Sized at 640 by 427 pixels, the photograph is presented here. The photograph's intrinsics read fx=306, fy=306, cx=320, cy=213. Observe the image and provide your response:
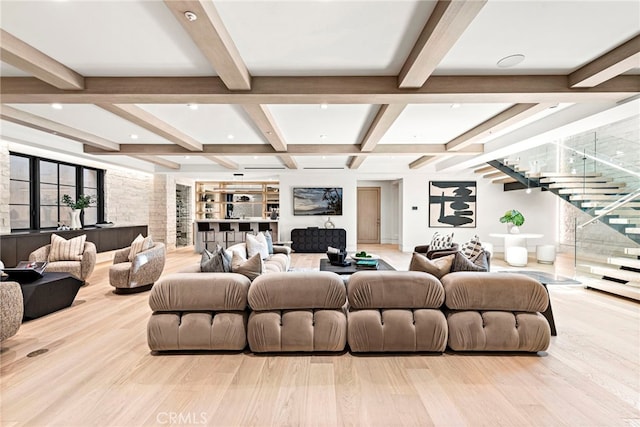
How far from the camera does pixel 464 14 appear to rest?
196 centimetres

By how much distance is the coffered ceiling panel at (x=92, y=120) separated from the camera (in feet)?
13.5

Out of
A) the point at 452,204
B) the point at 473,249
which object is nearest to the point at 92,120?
the point at 473,249

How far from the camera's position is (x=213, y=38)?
2223mm

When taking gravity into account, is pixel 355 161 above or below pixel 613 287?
above

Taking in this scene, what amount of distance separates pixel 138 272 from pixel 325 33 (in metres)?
4.06

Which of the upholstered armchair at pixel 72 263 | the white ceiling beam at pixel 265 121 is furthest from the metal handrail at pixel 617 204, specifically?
the upholstered armchair at pixel 72 263

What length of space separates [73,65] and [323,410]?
3.65 meters

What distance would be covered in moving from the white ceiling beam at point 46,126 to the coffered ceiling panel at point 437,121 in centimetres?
528

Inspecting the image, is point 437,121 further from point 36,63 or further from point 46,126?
point 46,126

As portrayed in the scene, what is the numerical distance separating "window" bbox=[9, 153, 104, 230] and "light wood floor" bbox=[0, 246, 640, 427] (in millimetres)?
3836

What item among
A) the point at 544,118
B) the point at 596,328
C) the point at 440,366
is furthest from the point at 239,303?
the point at 544,118

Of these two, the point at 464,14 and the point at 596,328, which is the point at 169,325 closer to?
the point at 464,14

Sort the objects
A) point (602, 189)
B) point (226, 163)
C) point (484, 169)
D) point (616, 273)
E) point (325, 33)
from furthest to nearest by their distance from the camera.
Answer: point (484, 169) → point (226, 163) → point (602, 189) → point (616, 273) → point (325, 33)

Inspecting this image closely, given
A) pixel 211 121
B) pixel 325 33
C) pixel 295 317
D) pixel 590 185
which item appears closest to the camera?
pixel 325 33
